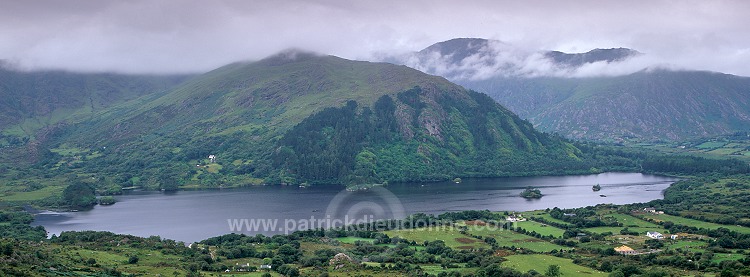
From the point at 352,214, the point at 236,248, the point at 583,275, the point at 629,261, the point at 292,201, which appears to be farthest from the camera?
the point at 292,201

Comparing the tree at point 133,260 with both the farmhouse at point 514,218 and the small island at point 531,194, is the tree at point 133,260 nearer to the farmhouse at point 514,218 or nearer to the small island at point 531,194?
the farmhouse at point 514,218

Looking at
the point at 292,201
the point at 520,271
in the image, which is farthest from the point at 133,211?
the point at 520,271

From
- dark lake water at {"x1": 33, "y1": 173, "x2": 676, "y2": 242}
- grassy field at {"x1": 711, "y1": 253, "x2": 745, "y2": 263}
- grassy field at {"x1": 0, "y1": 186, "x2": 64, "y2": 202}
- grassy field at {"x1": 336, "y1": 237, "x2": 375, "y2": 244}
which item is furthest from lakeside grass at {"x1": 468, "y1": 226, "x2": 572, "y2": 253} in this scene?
grassy field at {"x1": 0, "y1": 186, "x2": 64, "y2": 202}

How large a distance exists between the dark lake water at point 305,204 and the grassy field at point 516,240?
23.5 meters

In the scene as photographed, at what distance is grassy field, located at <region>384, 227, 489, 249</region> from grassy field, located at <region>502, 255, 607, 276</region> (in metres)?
10.6

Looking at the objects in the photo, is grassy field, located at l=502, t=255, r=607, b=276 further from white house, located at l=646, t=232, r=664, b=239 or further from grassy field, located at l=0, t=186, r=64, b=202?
grassy field, located at l=0, t=186, r=64, b=202

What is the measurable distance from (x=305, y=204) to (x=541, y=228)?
49589 mm

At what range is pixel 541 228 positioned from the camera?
10306 cm

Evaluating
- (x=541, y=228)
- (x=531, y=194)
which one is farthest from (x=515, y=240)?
(x=531, y=194)

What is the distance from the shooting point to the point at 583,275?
Answer: 68.6 metres

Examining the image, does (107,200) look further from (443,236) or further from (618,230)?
(618,230)

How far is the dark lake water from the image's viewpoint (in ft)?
364

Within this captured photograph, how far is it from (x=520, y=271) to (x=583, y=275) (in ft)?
19.6

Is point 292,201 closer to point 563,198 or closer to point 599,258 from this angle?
point 563,198
